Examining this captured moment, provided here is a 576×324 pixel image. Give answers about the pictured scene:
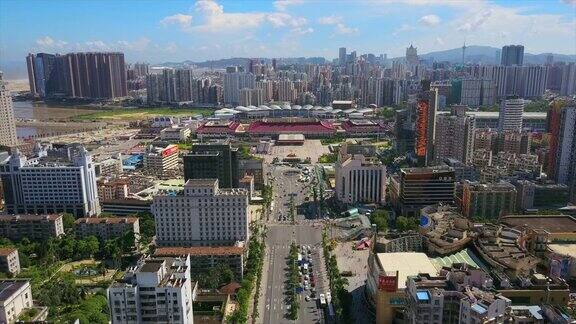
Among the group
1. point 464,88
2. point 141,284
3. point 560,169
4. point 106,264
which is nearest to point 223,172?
point 106,264

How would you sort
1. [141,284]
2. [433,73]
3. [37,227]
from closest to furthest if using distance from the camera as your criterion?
1. [141,284]
2. [37,227]
3. [433,73]

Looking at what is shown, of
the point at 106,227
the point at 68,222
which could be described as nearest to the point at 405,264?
the point at 106,227

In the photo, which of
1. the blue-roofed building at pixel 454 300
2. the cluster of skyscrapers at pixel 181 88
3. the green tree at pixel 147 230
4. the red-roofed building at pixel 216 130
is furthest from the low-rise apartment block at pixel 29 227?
the cluster of skyscrapers at pixel 181 88

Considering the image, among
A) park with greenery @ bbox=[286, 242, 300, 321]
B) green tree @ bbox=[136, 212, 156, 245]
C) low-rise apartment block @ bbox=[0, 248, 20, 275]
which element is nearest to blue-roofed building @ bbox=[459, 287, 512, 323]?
park with greenery @ bbox=[286, 242, 300, 321]

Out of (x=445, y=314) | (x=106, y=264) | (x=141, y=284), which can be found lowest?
(x=106, y=264)

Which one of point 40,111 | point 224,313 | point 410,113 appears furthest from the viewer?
point 40,111

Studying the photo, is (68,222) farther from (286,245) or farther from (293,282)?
(293,282)

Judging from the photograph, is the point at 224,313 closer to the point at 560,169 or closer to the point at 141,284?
the point at 141,284
